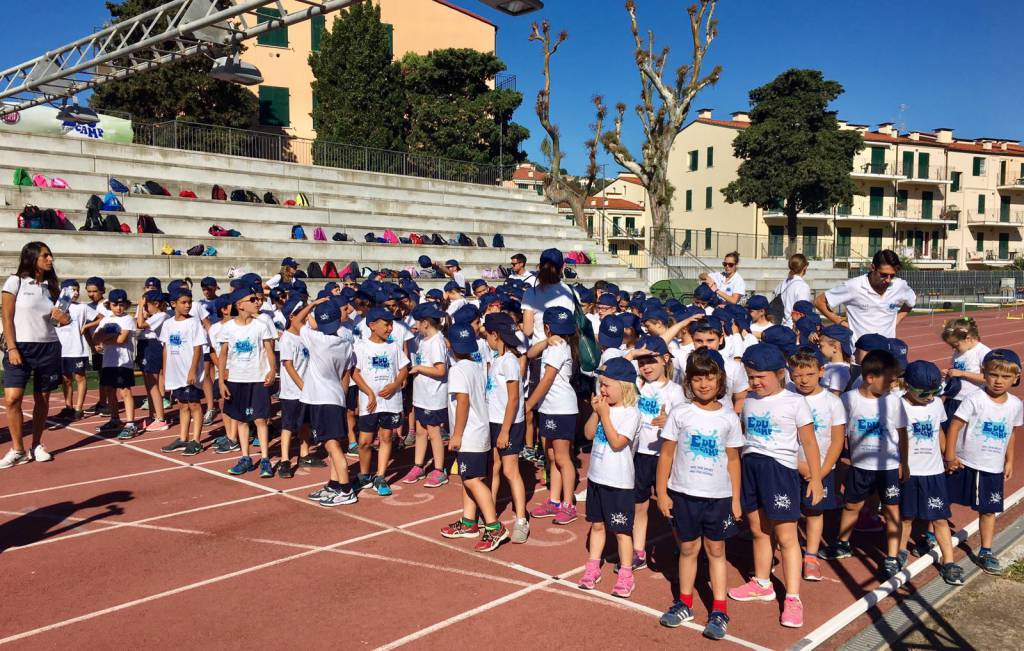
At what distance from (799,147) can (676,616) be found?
39.9 meters

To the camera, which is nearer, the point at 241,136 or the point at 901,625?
the point at 901,625

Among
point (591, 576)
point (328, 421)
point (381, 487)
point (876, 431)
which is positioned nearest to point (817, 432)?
point (876, 431)

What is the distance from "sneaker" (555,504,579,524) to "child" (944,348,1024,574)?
289 centimetres

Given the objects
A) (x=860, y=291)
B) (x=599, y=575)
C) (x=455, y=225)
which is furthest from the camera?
(x=455, y=225)

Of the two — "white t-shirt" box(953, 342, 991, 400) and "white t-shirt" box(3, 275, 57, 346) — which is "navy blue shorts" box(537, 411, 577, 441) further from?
"white t-shirt" box(3, 275, 57, 346)

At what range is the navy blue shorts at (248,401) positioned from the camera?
299 inches

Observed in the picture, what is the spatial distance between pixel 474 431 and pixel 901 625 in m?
3.07

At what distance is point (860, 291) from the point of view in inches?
282

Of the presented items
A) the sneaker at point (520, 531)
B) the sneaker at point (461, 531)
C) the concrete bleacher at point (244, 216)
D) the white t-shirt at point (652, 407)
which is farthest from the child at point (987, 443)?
the concrete bleacher at point (244, 216)

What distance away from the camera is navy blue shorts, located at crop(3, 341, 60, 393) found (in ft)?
25.3

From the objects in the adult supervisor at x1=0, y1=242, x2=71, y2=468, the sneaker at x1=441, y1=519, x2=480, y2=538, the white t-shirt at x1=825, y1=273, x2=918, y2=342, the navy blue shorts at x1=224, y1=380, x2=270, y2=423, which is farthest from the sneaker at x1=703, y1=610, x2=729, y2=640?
the adult supervisor at x1=0, y1=242, x2=71, y2=468

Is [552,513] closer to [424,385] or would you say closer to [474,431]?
[474,431]

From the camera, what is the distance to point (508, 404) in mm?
5789

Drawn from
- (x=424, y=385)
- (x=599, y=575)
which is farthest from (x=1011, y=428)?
(x=424, y=385)
